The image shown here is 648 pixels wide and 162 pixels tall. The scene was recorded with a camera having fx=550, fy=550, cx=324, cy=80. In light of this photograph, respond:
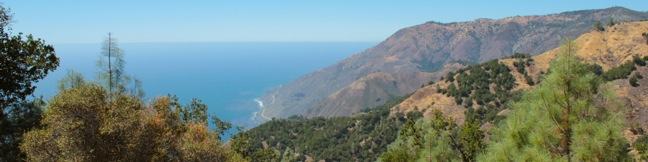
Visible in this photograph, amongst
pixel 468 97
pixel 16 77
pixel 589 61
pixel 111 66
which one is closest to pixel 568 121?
pixel 16 77

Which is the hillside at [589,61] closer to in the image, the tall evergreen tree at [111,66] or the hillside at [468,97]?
the hillside at [468,97]

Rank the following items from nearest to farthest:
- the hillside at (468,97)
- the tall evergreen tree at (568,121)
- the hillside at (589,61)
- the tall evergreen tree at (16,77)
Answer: the tall evergreen tree at (568,121), the tall evergreen tree at (16,77), the hillside at (589,61), the hillside at (468,97)

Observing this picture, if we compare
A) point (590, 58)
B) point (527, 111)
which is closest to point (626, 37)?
point (590, 58)

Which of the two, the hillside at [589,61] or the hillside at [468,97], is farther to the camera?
the hillside at [468,97]

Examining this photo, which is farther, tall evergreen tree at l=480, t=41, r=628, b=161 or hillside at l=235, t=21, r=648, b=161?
hillside at l=235, t=21, r=648, b=161

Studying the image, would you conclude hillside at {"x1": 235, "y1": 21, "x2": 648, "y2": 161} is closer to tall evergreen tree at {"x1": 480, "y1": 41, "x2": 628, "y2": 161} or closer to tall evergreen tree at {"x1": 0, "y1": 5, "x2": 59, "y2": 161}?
tall evergreen tree at {"x1": 0, "y1": 5, "x2": 59, "y2": 161}

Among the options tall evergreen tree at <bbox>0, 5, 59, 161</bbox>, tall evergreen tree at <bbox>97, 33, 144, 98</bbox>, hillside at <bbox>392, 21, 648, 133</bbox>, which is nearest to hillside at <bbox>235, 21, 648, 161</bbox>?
hillside at <bbox>392, 21, 648, 133</bbox>

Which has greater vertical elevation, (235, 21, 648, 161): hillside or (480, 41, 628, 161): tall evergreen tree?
(480, 41, 628, 161): tall evergreen tree

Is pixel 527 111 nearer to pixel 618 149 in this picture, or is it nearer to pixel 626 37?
pixel 618 149

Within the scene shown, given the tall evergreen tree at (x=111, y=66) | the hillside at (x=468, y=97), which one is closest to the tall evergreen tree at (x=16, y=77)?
the tall evergreen tree at (x=111, y=66)
